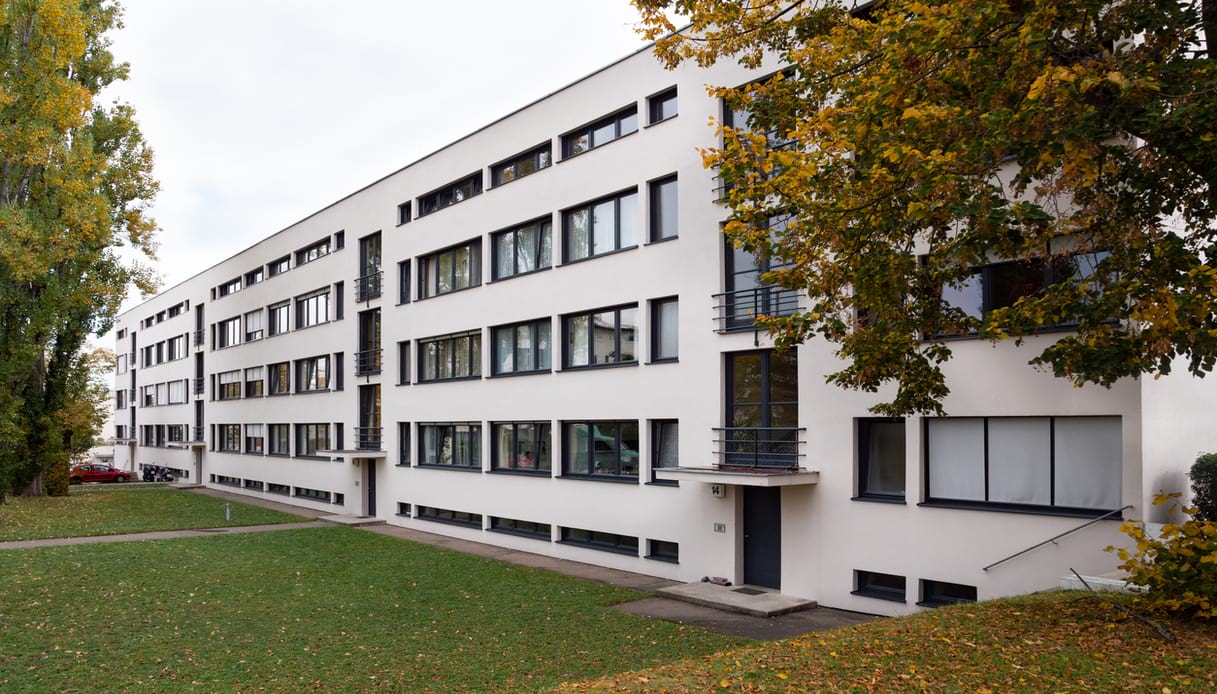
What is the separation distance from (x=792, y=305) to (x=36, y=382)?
3299 centimetres

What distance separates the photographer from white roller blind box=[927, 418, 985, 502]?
13.4 m

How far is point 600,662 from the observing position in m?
11.4

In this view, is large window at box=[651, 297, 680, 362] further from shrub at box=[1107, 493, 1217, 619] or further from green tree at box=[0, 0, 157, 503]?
green tree at box=[0, 0, 157, 503]

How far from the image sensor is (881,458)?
14719 millimetres

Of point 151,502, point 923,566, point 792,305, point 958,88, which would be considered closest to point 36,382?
point 151,502

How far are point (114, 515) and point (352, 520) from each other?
8.98 metres

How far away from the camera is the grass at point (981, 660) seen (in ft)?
23.2

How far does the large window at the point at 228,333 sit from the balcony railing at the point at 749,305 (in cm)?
3469

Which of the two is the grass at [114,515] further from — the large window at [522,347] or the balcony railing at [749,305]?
the balcony railing at [749,305]

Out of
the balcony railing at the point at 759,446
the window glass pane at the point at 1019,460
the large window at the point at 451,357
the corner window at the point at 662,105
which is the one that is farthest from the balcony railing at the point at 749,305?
the large window at the point at 451,357

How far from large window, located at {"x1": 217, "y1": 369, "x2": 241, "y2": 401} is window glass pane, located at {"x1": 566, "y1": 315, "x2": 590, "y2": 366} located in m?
29.1

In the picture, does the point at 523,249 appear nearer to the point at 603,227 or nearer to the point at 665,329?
the point at 603,227

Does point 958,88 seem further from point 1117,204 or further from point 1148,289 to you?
point 1148,289

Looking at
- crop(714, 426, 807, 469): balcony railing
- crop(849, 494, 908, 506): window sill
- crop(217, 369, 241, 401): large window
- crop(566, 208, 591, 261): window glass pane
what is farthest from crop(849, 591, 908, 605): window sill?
crop(217, 369, 241, 401): large window
